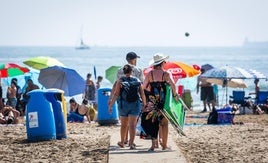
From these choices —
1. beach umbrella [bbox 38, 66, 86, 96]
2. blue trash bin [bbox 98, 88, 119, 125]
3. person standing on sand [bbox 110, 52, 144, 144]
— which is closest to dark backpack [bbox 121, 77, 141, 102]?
person standing on sand [bbox 110, 52, 144, 144]

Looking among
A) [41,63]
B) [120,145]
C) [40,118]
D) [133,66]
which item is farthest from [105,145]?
[41,63]

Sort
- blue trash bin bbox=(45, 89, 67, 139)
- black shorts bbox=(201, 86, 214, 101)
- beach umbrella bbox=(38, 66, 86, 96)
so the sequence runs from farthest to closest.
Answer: black shorts bbox=(201, 86, 214, 101), beach umbrella bbox=(38, 66, 86, 96), blue trash bin bbox=(45, 89, 67, 139)

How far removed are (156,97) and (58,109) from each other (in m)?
2.31

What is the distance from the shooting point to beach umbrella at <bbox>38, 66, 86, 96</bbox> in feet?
61.2

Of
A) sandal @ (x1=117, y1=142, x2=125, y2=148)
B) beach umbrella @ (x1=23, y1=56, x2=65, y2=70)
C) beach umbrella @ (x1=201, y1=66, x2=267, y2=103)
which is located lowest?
sandal @ (x1=117, y1=142, x2=125, y2=148)

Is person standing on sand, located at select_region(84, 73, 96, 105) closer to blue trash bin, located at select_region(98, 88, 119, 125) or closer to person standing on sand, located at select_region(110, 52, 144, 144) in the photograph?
blue trash bin, located at select_region(98, 88, 119, 125)

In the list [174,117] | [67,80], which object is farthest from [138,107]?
[67,80]

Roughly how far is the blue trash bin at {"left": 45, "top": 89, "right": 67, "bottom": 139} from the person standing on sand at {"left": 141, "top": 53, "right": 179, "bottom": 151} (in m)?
2.10

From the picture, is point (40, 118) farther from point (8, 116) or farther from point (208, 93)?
point (208, 93)

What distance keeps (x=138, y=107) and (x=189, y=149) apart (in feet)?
3.72

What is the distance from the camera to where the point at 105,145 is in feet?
36.2

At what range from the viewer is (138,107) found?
10242 millimetres

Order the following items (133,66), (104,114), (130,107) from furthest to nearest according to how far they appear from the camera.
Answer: (104,114), (133,66), (130,107)

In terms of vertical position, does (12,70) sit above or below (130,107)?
above
